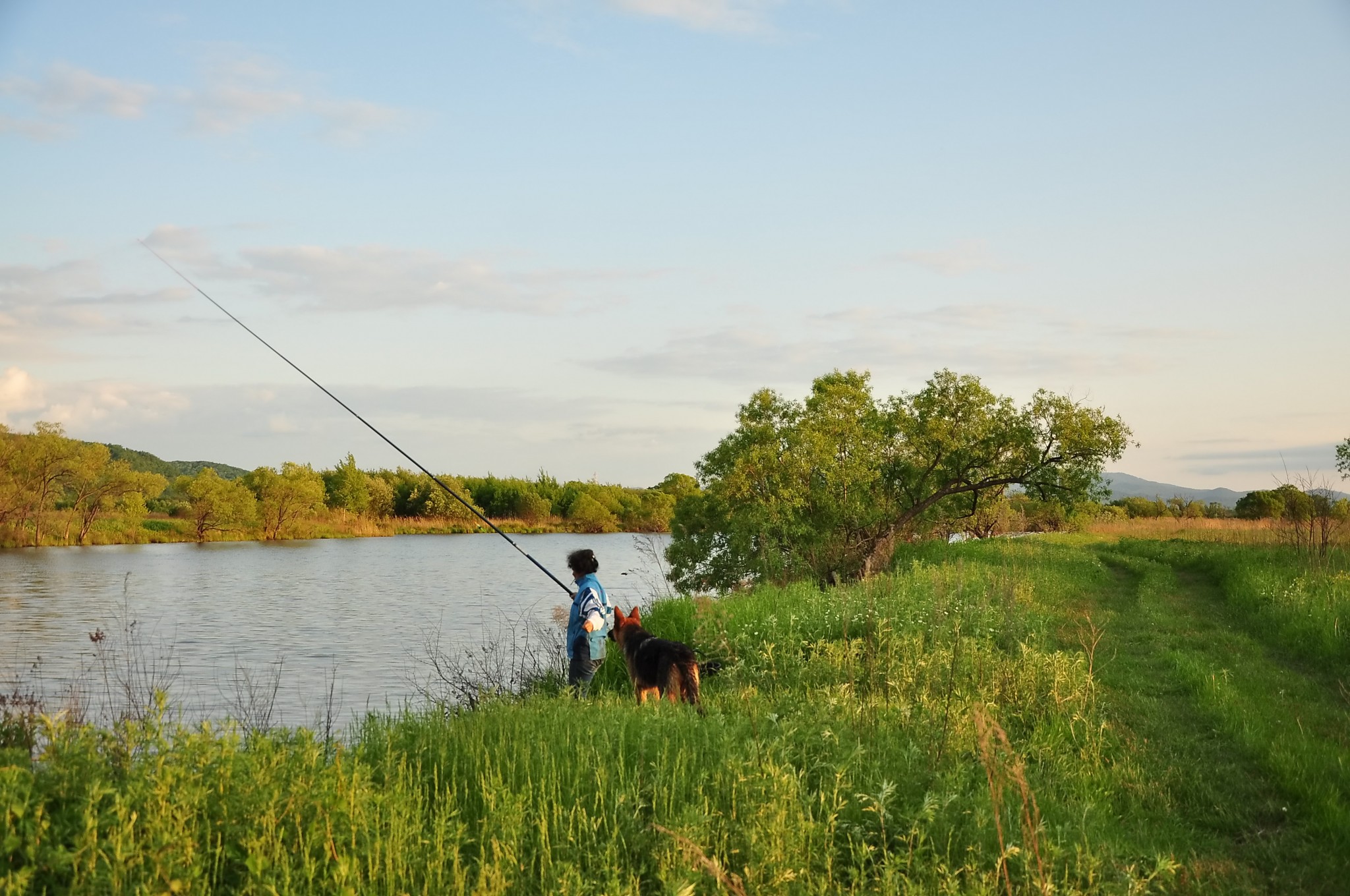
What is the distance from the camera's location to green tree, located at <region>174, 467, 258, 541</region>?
6606 cm

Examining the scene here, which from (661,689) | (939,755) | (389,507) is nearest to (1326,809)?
(939,755)

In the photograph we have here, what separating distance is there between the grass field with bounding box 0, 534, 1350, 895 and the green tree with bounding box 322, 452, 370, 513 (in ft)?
279

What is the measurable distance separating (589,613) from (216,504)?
6491cm

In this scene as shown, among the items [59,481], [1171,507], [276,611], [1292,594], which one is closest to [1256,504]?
[1171,507]

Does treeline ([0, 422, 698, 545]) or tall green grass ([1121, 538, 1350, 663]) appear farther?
treeline ([0, 422, 698, 545])

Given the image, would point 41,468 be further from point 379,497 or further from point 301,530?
point 379,497

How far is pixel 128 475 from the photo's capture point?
193 feet

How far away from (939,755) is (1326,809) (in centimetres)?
246

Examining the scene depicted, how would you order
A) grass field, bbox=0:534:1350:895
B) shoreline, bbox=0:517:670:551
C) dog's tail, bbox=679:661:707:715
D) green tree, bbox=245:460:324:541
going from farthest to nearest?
green tree, bbox=245:460:324:541, shoreline, bbox=0:517:670:551, dog's tail, bbox=679:661:707:715, grass field, bbox=0:534:1350:895

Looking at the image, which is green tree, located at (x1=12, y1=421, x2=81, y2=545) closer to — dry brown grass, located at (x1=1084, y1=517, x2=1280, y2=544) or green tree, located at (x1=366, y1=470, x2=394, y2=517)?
green tree, located at (x1=366, y1=470, x2=394, y2=517)

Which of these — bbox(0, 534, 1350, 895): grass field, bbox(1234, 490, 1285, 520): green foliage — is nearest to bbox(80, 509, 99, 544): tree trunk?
bbox(0, 534, 1350, 895): grass field

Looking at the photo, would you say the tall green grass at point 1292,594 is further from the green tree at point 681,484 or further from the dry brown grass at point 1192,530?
the green tree at point 681,484

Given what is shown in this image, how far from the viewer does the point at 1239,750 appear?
25.7 ft

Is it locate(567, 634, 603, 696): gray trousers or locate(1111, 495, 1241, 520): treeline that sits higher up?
locate(1111, 495, 1241, 520): treeline
